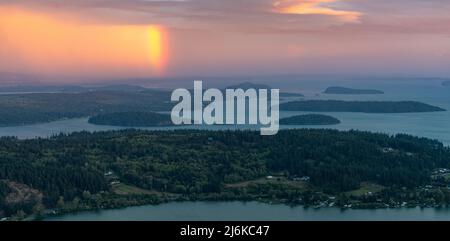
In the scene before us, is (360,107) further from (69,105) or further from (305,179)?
(305,179)

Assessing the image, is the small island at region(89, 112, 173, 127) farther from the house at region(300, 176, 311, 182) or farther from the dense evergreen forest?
the house at region(300, 176, 311, 182)

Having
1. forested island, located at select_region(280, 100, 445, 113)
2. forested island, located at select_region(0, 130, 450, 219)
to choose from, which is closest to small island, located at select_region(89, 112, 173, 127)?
forested island, located at select_region(280, 100, 445, 113)

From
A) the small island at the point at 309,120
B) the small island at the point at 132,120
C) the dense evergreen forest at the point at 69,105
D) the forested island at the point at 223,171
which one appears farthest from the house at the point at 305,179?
the dense evergreen forest at the point at 69,105

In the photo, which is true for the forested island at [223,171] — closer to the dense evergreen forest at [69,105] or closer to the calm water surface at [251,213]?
the calm water surface at [251,213]

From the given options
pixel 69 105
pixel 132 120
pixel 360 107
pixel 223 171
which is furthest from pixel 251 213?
pixel 69 105
